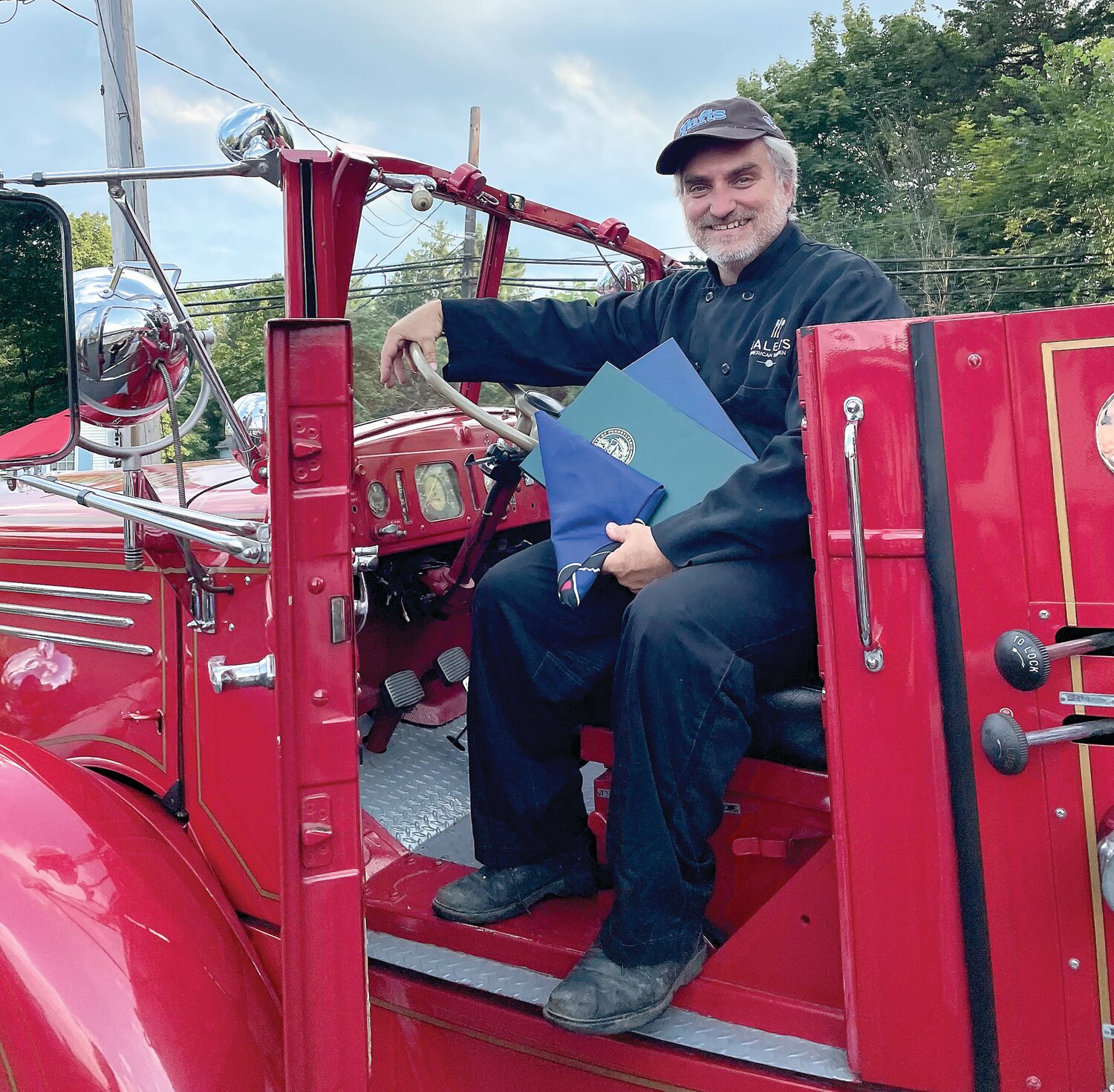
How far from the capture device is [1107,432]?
105 centimetres

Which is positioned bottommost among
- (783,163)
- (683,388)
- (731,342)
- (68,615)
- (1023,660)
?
(1023,660)

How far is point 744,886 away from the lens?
1660mm

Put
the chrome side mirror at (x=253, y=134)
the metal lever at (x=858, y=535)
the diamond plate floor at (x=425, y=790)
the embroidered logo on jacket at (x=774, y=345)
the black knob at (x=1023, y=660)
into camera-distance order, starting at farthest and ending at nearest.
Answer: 1. the diamond plate floor at (x=425, y=790)
2. the embroidered logo on jacket at (x=774, y=345)
3. the chrome side mirror at (x=253, y=134)
4. the metal lever at (x=858, y=535)
5. the black knob at (x=1023, y=660)

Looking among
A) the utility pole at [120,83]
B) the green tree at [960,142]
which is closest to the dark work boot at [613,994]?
the utility pole at [120,83]

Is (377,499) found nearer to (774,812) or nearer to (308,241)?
(308,241)

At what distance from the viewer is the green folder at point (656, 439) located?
164 centimetres

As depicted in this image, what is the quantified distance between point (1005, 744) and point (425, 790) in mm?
1472

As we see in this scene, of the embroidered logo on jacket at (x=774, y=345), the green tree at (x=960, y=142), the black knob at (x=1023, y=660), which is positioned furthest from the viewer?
the green tree at (x=960, y=142)

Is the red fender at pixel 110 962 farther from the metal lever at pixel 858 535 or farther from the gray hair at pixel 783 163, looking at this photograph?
the gray hair at pixel 783 163

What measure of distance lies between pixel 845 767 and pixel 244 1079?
0.94 metres

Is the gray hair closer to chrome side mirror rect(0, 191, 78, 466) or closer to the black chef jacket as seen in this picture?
the black chef jacket

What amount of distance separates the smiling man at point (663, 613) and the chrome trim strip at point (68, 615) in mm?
694

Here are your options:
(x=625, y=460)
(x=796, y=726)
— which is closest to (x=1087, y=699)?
(x=796, y=726)

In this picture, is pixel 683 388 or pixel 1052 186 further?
pixel 1052 186
